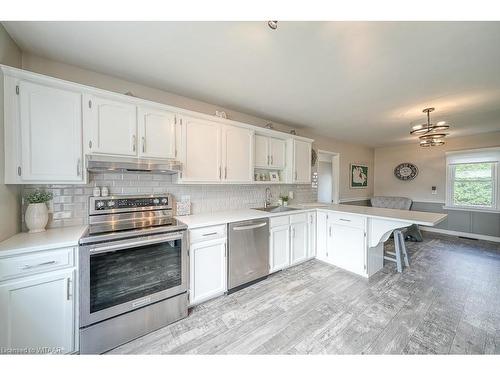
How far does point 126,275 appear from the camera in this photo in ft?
5.27

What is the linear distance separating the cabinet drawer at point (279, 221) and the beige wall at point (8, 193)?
243cm

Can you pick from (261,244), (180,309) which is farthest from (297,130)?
(180,309)

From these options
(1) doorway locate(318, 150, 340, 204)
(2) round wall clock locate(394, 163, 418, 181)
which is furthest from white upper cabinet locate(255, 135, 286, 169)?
(2) round wall clock locate(394, 163, 418, 181)

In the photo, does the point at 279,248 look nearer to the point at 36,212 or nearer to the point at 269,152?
the point at 269,152

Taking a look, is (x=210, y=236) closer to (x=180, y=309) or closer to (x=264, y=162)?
(x=180, y=309)

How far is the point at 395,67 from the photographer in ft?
5.98

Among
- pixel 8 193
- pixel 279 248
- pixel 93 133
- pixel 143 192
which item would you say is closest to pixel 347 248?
pixel 279 248

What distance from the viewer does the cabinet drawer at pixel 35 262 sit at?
46.8 inches

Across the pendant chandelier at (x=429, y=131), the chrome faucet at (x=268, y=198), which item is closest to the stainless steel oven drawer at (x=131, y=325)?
the chrome faucet at (x=268, y=198)

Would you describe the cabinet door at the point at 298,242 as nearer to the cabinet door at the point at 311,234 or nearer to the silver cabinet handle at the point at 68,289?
the cabinet door at the point at 311,234

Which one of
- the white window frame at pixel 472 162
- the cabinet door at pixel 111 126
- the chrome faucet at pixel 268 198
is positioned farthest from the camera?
the white window frame at pixel 472 162

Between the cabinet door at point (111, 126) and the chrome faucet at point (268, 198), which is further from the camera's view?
the chrome faucet at point (268, 198)

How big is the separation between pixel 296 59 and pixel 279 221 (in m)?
1.93
